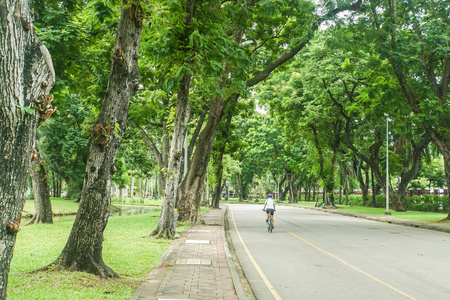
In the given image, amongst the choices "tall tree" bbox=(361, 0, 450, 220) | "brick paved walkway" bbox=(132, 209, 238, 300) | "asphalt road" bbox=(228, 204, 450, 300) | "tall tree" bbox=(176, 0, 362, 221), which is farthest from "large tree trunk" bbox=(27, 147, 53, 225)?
"tall tree" bbox=(361, 0, 450, 220)

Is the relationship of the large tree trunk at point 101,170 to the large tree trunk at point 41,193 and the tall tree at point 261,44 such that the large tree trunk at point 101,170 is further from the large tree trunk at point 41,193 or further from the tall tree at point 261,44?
the large tree trunk at point 41,193

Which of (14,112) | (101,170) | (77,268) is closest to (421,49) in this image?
(101,170)

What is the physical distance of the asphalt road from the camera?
300 inches

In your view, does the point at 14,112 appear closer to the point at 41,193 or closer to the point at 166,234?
the point at 166,234

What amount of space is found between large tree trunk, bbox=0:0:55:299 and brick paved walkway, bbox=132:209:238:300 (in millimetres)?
2887

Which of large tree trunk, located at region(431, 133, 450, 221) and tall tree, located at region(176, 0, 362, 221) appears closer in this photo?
tall tree, located at region(176, 0, 362, 221)

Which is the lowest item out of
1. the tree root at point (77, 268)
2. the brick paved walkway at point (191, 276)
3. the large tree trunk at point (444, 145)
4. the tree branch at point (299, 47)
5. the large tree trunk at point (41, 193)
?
the brick paved walkway at point (191, 276)

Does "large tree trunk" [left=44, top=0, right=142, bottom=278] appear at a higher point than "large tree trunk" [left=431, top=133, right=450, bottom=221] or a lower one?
lower

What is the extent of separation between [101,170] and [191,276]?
2613 mm

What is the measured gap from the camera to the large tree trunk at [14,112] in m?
3.75

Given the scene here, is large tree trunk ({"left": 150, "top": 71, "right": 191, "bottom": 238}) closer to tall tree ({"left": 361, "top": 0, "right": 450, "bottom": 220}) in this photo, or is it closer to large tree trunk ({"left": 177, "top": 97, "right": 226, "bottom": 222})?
large tree trunk ({"left": 177, "top": 97, "right": 226, "bottom": 222})

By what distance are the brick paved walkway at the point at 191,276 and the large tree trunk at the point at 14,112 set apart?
9.47 ft

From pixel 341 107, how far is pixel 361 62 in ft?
16.1

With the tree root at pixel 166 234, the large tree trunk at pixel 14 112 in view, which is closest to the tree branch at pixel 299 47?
the tree root at pixel 166 234
